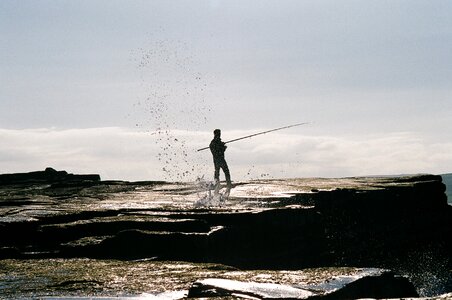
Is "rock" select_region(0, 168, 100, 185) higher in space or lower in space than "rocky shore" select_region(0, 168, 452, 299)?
higher

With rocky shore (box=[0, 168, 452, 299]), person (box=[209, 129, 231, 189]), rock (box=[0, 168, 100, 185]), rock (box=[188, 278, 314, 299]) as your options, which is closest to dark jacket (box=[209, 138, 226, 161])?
person (box=[209, 129, 231, 189])

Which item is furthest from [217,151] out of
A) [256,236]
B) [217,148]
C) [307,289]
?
[307,289]

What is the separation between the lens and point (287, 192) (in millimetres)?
16297

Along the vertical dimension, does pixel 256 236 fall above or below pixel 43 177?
below

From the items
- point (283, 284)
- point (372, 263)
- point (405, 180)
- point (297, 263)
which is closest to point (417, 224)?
point (405, 180)

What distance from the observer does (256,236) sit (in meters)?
12.3

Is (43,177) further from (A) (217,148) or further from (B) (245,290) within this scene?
(B) (245,290)

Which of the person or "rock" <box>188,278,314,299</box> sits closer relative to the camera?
"rock" <box>188,278,314,299</box>

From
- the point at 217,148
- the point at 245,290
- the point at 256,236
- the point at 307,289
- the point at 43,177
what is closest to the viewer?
the point at 245,290

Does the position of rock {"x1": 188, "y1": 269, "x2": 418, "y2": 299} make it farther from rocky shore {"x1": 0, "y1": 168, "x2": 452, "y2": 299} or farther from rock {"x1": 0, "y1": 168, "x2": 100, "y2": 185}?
rock {"x1": 0, "y1": 168, "x2": 100, "y2": 185}

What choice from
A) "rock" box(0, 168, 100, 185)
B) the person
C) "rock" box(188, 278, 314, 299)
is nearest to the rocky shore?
"rock" box(188, 278, 314, 299)

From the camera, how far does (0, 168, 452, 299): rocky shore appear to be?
679cm

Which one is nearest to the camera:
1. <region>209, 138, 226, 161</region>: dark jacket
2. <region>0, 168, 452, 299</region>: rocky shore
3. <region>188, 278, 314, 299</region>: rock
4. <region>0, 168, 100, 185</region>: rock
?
<region>188, 278, 314, 299</region>: rock

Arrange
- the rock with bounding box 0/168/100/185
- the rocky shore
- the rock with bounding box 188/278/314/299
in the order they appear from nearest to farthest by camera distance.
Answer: the rock with bounding box 188/278/314/299 < the rocky shore < the rock with bounding box 0/168/100/185
